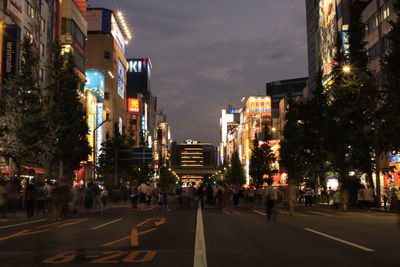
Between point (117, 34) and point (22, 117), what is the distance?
7683 centimetres

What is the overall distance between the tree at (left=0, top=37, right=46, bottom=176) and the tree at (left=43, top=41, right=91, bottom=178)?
2745mm

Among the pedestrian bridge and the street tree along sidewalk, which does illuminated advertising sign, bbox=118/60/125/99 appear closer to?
the street tree along sidewalk

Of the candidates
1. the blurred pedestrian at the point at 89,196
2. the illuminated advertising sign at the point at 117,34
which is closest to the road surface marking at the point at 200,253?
the blurred pedestrian at the point at 89,196

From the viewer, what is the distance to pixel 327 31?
70562mm

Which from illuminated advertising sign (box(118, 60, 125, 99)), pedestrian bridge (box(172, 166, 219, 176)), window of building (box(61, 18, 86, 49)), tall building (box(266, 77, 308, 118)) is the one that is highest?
tall building (box(266, 77, 308, 118))

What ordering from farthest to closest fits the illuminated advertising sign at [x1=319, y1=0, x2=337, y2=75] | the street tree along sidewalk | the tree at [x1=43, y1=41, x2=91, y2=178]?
the street tree along sidewalk
the illuminated advertising sign at [x1=319, y1=0, x2=337, y2=75]
the tree at [x1=43, y1=41, x2=91, y2=178]

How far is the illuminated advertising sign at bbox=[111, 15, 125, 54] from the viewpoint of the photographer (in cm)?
10275

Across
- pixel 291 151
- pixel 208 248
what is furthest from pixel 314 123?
pixel 208 248

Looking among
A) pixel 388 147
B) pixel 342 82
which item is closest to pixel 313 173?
pixel 342 82

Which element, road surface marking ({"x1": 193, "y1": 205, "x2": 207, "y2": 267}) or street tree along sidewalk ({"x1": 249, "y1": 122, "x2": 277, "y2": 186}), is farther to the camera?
street tree along sidewalk ({"x1": 249, "y1": 122, "x2": 277, "y2": 186})

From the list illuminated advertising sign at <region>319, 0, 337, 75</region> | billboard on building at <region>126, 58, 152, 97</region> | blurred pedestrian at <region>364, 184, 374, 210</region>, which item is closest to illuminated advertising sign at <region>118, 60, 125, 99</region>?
illuminated advertising sign at <region>319, 0, 337, 75</region>

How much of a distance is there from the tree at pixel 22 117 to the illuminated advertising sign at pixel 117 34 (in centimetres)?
7020

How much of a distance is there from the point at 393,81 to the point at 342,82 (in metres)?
10.0

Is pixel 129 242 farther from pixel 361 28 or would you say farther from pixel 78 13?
pixel 78 13
